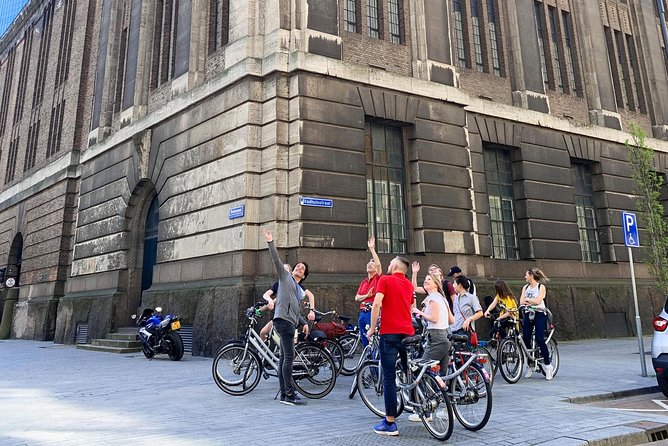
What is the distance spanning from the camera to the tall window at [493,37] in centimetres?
1944

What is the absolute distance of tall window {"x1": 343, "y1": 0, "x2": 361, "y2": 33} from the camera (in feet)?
51.6

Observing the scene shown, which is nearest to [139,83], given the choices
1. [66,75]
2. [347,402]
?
[66,75]

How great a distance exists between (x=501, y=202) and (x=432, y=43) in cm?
632

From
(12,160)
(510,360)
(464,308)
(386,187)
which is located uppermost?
(12,160)

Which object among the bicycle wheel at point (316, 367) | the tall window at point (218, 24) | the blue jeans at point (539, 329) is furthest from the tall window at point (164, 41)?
the blue jeans at point (539, 329)

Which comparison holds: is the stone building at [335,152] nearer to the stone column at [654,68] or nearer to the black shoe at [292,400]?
the stone column at [654,68]

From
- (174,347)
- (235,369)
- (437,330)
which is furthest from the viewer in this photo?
(174,347)

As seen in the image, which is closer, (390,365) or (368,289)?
(390,365)

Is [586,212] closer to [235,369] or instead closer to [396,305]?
[235,369]

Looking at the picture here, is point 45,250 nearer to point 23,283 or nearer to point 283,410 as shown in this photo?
point 23,283

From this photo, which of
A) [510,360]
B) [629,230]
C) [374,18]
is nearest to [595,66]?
[374,18]

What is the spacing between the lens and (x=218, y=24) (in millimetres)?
16672

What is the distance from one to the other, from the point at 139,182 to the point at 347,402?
14.2 m

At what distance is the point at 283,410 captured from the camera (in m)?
6.61
